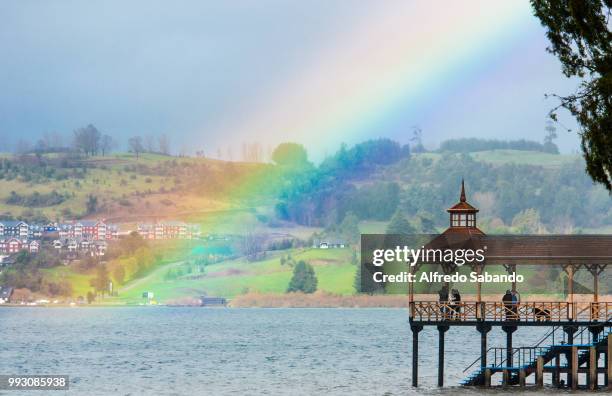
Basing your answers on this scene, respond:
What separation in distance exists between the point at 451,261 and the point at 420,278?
324cm

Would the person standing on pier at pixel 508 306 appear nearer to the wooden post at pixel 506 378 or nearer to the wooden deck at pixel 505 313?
the wooden deck at pixel 505 313

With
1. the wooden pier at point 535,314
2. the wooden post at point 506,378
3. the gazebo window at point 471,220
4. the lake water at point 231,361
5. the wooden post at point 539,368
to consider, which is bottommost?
the lake water at point 231,361

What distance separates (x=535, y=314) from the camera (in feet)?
214

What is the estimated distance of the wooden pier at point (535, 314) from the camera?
63.5 m

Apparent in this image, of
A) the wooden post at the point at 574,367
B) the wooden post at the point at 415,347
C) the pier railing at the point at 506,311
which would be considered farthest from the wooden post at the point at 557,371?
the wooden post at the point at 415,347

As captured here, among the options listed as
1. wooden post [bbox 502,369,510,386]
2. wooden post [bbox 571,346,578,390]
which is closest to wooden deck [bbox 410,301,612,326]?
wooden post [bbox 571,346,578,390]

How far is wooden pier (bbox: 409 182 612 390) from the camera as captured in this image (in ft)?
208

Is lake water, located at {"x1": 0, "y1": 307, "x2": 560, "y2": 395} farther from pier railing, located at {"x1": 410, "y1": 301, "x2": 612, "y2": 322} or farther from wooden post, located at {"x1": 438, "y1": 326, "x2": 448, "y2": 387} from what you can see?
pier railing, located at {"x1": 410, "y1": 301, "x2": 612, "y2": 322}

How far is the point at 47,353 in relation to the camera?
118 m

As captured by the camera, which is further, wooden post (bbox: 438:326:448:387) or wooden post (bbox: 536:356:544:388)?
wooden post (bbox: 438:326:448:387)

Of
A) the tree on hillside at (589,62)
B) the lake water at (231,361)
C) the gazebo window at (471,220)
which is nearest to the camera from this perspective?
the tree on hillside at (589,62)

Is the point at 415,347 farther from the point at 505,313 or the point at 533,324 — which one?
the point at 533,324

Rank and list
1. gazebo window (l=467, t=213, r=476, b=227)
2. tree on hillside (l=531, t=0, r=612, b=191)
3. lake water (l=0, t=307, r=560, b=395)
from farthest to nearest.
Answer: lake water (l=0, t=307, r=560, b=395) < gazebo window (l=467, t=213, r=476, b=227) < tree on hillside (l=531, t=0, r=612, b=191)

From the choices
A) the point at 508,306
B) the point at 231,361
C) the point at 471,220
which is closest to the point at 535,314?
the point at 508,306
